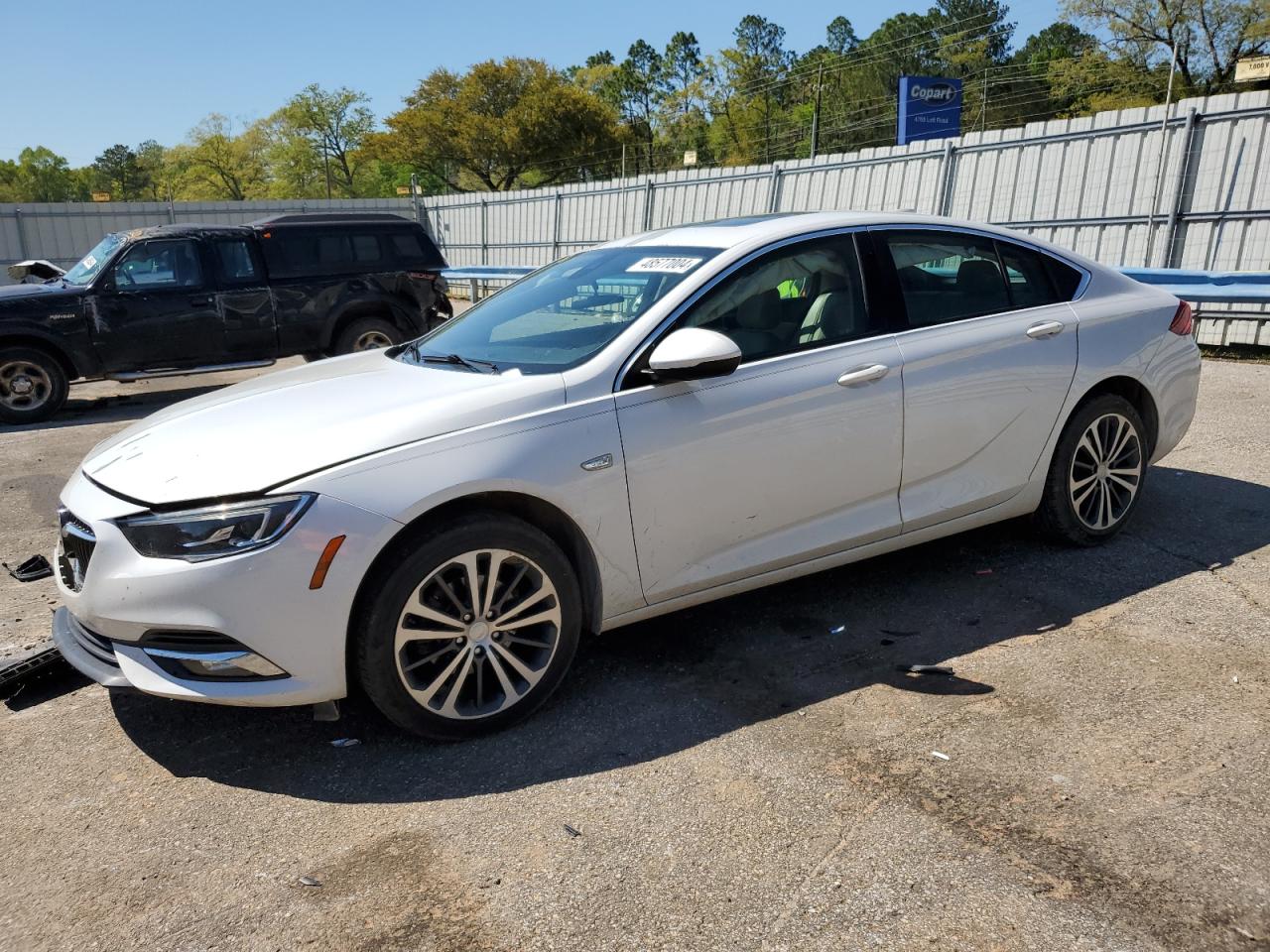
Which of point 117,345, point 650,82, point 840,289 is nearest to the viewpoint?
point 840,289

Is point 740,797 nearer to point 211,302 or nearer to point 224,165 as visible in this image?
point 211,302

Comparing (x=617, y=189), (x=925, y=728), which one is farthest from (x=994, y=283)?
(x=617, y=189)

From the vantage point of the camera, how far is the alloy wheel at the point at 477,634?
3254 millimetres

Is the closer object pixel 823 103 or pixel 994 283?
pixel 994 283

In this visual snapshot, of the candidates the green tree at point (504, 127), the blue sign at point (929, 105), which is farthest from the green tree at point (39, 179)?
the blue sign at point (929, 105)

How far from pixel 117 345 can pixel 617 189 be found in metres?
12.3

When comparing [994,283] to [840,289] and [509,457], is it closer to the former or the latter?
[840,289]

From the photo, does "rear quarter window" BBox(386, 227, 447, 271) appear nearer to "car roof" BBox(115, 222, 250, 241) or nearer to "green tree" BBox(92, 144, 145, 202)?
"car roof" BBox(115, 222, 250, 241)

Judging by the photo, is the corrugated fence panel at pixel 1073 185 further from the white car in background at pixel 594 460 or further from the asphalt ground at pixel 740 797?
the asphalt ground at pixel 740 797

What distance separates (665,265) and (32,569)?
3884 mm

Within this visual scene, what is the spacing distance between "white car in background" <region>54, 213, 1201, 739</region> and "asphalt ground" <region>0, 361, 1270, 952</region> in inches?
13.4

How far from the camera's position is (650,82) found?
9019cm

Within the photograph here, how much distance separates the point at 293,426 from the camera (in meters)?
3.41

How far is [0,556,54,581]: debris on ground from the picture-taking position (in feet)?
17.4
